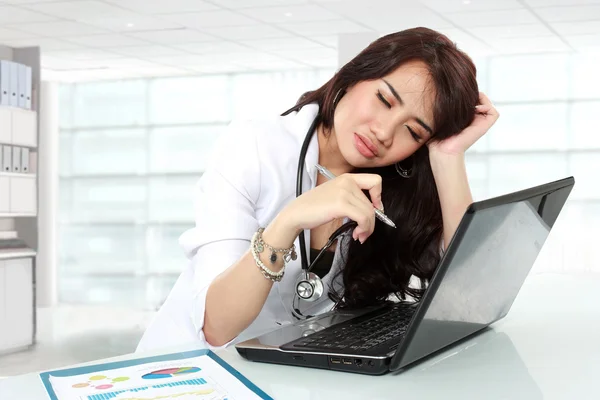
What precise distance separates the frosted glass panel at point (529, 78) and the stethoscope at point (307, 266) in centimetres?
736

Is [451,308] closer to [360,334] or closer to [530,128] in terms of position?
[360,334]

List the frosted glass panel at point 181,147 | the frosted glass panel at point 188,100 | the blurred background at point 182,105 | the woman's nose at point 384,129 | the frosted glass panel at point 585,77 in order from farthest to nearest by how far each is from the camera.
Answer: the frosted glass panel at point 181,147, the frosted glass panel at point 188,100, the frosted glass panel at point 585,77, the blurred background at point 182,105, the woman's nose at point 384,129

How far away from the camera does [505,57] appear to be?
841 cm

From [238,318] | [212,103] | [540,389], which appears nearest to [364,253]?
[238,318]

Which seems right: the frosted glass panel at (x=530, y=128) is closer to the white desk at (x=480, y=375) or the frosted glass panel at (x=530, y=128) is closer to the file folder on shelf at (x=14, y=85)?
Answer: the file folder on shelf at (x=14, y=85)

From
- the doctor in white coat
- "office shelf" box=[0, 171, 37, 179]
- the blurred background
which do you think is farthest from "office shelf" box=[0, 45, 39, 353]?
the doctor in white coat

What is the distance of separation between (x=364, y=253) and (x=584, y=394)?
2.50 feet

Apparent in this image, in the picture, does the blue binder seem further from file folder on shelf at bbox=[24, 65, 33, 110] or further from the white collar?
the white collar

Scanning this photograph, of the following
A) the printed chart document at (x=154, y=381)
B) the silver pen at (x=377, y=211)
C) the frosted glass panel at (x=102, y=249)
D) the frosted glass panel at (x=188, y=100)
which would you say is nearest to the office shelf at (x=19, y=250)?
the frosted glass panel at (x=188, y=100)

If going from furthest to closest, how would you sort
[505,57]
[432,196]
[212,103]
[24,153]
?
[212,103], [505,57], [24,153], [432,196]

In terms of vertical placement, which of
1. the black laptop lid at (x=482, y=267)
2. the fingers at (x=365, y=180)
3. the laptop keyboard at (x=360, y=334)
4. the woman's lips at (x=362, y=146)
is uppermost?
the woman's lips at (x=362, y=146)

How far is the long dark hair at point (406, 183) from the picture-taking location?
58.8 inches

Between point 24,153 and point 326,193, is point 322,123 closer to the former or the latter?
point 326,193

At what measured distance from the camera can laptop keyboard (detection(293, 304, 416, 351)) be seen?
0.91m
